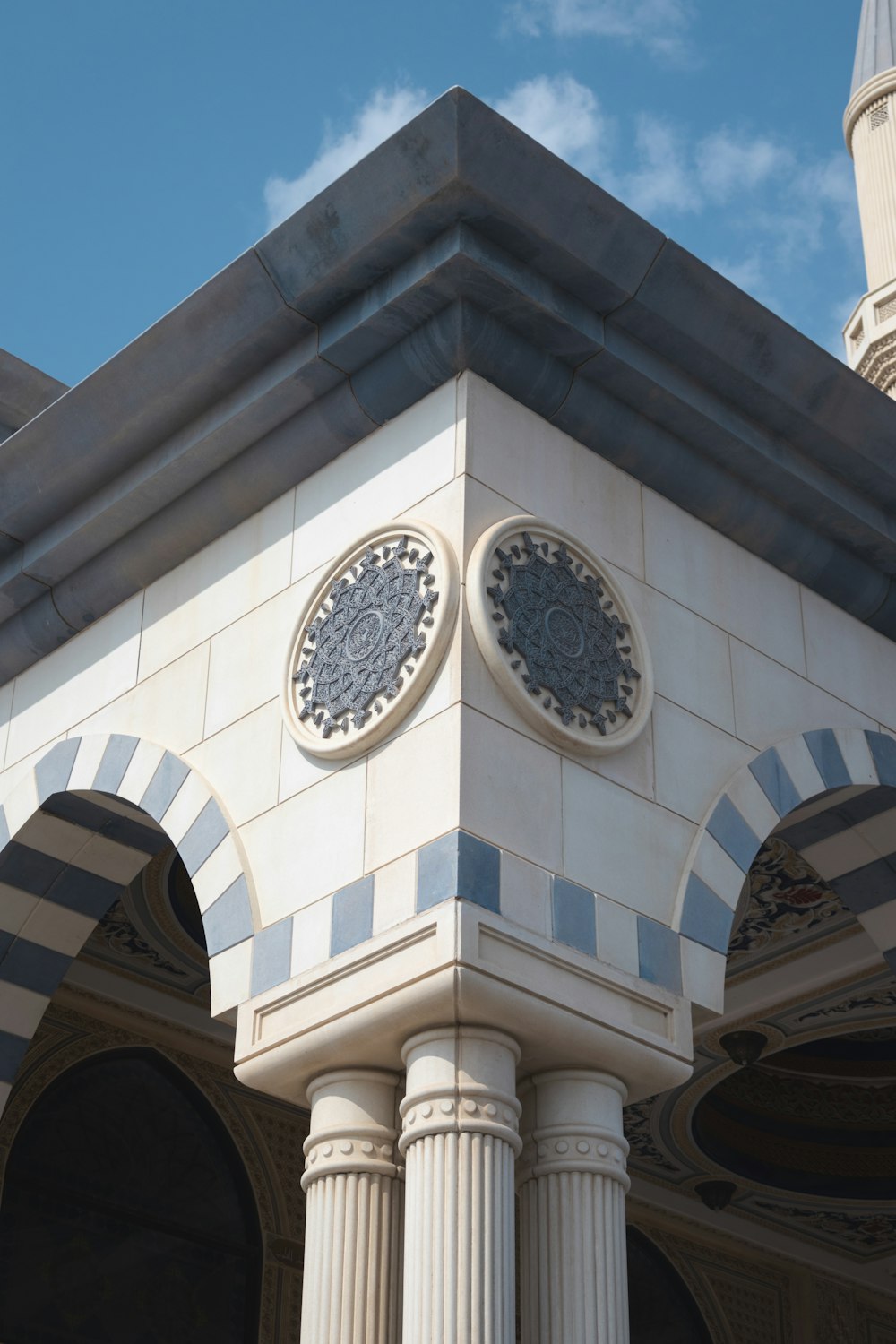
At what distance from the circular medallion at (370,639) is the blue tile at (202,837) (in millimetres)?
406

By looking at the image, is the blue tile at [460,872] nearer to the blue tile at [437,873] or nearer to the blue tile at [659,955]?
the blue tile at [437,873]

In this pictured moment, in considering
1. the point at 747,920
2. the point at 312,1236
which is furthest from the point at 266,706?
the point at 747,920

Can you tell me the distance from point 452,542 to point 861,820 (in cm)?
220

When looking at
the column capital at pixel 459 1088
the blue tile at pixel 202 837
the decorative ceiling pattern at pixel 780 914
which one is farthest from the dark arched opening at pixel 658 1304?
the column capital at pixel 459 1088

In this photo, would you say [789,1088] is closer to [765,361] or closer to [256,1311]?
[256,1311]

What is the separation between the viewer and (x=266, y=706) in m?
5.88

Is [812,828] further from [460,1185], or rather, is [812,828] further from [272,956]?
[460,1185]

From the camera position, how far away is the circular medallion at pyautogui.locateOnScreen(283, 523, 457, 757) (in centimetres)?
534

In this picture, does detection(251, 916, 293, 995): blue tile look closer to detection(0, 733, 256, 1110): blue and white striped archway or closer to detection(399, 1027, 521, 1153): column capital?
detection(0, 733, 256, 1110): blue and white striped archway

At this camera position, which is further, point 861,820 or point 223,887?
point 861,820

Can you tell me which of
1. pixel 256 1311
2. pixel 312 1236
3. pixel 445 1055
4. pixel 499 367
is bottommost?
pixel 312 1236

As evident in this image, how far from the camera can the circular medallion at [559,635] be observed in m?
5.33

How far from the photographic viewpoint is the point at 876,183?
1238cm

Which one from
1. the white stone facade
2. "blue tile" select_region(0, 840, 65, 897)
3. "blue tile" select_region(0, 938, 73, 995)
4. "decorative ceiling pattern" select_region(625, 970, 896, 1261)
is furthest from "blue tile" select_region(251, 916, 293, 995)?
"decorative ceiling pattern" select_region(625, 970, 896, 1261)
